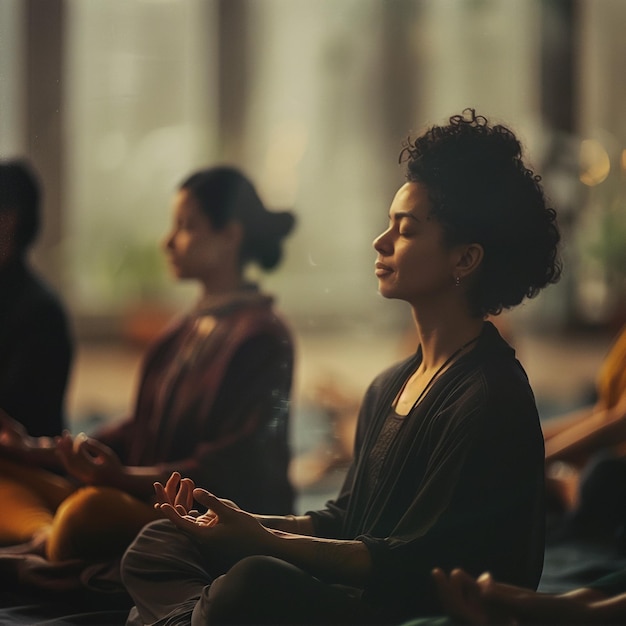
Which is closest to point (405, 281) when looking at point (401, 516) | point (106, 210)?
point (401, 516)

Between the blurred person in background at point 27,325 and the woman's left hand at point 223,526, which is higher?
the blurred person in background at point 27,325

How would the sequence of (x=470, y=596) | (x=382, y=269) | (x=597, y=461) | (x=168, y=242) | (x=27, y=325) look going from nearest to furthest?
(x=470, y=596)
(x=382, y=269)
(x=27, y=325)
(x=168, y=242)
(x=597, y=461)

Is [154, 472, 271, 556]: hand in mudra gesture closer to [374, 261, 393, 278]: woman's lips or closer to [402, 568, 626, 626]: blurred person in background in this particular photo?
[402, 568, 626, 626]: blurred person in background

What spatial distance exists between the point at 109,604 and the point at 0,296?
0.53m

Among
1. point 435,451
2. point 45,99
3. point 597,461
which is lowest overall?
point 597,461

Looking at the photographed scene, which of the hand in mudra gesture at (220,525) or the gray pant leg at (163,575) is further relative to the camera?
the gray pant leg at (163,575)

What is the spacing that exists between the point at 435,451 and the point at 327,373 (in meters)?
1.41

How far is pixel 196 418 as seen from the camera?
1786 millimetres

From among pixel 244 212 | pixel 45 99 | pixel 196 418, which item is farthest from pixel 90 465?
pixel 45 99

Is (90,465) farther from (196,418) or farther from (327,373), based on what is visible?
(327,373)

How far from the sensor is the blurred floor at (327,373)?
1900 mm

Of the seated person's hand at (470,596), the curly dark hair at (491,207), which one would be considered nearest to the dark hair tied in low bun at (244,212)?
the curly dark hair at (491,207)

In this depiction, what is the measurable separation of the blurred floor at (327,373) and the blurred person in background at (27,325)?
438mm

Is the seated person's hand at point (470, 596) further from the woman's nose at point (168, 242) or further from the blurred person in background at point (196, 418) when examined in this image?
the woman's nose at point (168, 242)
